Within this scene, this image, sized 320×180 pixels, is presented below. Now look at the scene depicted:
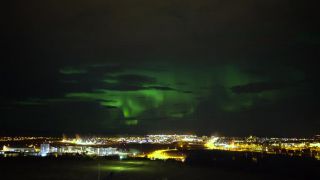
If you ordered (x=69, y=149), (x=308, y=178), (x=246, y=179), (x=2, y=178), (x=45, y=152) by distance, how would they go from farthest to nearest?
1. (x=69, y=149)
2. (x=45, y=152)
3. (x=308, y=178)
4. (x=246, y=179)
5. (x=2, y=178)

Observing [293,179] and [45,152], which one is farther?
[45,152]

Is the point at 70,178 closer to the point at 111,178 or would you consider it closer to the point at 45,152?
the point at 111,178

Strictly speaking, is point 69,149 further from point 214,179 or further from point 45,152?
point 214,179

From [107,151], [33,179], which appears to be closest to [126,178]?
[33,179]

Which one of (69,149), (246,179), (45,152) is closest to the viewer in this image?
(246,179)

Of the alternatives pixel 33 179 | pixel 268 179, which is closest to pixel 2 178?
pixel 33 179

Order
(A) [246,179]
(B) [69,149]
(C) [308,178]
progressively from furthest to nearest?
1. (B) [69,149]
2. (C) [308,178]
3. (A) [246,179]

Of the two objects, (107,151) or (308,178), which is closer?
(308,178)

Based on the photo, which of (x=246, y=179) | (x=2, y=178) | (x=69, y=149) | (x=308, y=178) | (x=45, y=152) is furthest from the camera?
(x=69, y=149)

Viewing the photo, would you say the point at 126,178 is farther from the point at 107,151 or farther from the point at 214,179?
the point at 107,151
